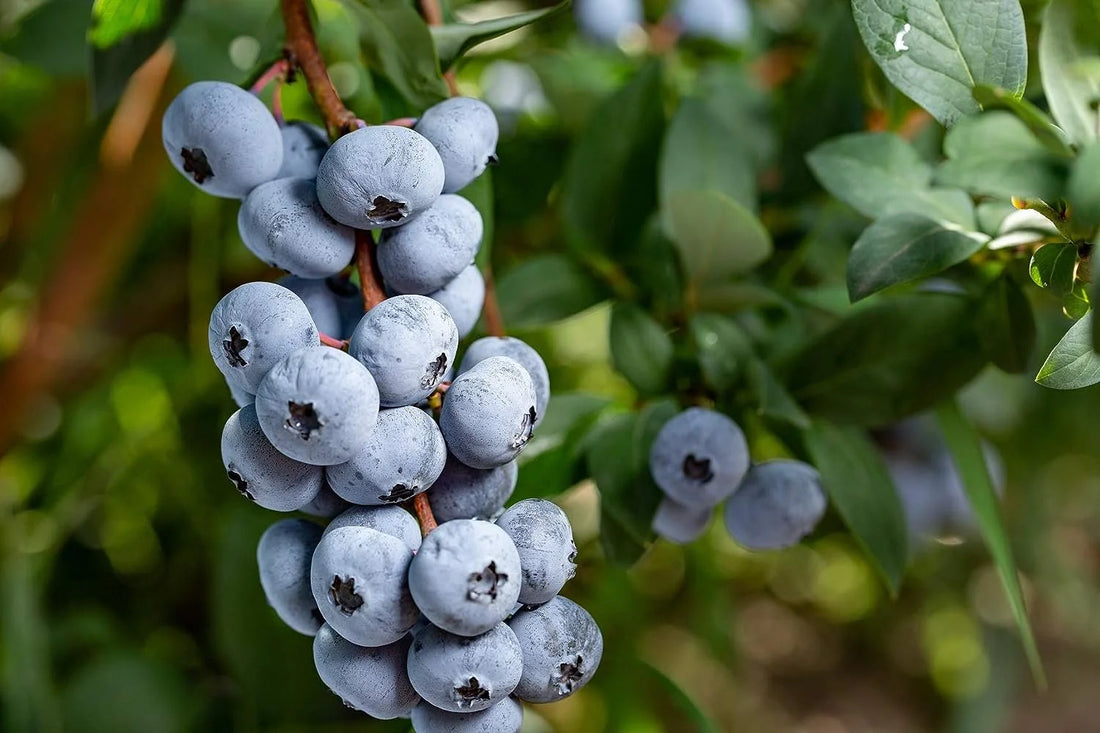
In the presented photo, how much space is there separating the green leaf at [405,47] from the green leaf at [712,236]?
148mm

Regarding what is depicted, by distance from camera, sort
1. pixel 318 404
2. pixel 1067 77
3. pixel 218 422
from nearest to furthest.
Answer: pixel 318 404, pixel 1067 77, pixel 218 422

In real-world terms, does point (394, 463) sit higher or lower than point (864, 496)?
higher

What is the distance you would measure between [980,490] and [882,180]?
17 centimetres

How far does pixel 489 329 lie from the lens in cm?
46

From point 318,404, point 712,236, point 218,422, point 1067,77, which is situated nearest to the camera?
point 318,404

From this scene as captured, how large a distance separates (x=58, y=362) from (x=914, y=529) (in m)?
0.73

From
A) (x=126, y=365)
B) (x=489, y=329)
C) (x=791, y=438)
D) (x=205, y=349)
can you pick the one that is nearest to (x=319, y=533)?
(x=489, y=329)

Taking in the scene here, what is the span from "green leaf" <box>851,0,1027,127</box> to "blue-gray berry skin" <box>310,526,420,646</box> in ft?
0.87

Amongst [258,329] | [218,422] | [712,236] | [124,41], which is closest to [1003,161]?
[712,236]

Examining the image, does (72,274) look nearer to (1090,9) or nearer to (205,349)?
(205,349)

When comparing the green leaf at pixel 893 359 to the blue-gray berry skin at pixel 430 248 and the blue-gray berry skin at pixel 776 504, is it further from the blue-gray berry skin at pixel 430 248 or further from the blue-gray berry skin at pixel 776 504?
the blue-gray berry skin at pixel 430 248

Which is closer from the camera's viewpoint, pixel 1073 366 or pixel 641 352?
pixel 1073 366

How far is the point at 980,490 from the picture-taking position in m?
0.47

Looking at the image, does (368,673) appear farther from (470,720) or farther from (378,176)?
(378,176)
